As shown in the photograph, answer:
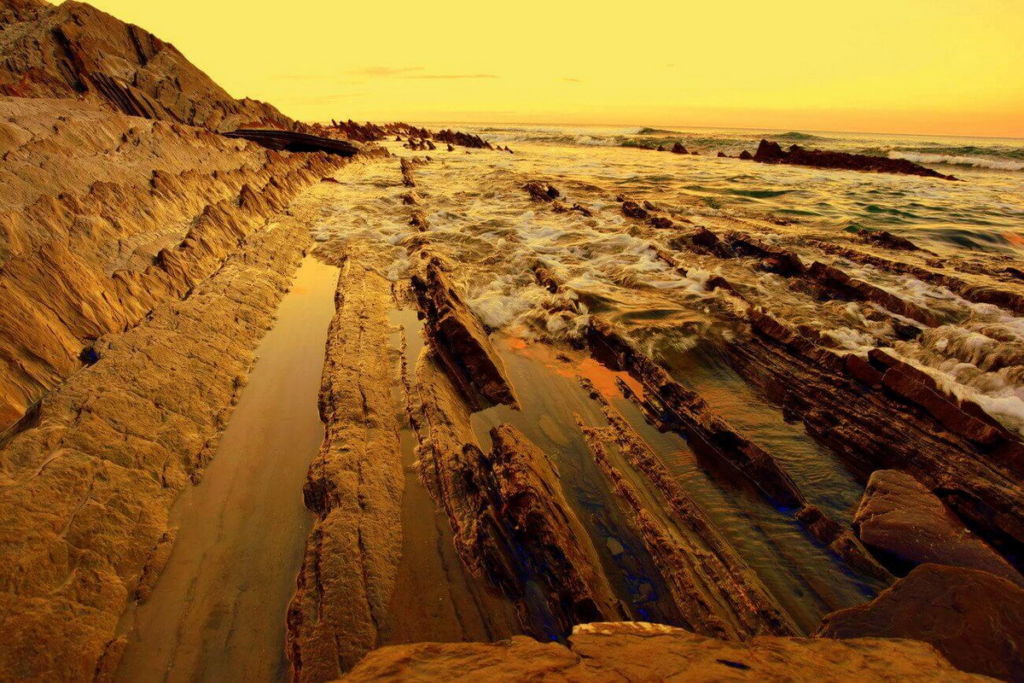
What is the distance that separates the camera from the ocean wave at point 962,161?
31167 mm

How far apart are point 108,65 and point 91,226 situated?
2507 centimetres

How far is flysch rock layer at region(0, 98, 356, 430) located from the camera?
3820 millimetres

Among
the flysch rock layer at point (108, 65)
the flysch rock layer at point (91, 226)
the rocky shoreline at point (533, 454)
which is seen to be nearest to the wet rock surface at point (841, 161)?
the rocky shoreline at point (533, 454)

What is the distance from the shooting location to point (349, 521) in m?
2.75

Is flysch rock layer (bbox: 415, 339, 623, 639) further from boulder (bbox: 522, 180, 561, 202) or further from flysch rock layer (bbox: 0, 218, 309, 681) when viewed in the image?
boulder (bbox: 522, 180, 561, 202)

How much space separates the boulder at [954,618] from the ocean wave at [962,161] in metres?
45.3

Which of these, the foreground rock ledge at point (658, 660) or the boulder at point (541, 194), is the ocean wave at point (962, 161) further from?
the foreground rock ledge at point (658, 660)

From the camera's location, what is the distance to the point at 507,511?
281 cm

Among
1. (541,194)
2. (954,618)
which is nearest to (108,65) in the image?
(541,194)

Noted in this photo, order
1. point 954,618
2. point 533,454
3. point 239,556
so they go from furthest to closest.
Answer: point 533,454 → point 239,556 → point 954,618

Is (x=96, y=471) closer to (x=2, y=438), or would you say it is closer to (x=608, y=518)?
(x=2, y=438)

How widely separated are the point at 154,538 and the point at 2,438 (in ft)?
5.16

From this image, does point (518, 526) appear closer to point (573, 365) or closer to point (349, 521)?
point (349, 521)

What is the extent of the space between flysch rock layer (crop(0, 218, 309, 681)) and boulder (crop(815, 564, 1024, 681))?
3940mm
